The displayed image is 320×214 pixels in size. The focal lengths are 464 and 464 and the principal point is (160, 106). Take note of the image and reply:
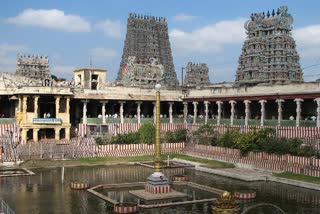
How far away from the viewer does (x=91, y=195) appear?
99.7 feet

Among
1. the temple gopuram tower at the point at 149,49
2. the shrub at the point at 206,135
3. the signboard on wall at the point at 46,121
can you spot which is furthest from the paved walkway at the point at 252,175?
the temple gopuram tower at the point at 149,49

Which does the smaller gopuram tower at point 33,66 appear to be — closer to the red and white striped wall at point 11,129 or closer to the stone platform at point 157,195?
the red and white striped wall at point 11,129

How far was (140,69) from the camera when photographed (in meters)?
73.8

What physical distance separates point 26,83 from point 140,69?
22.8m

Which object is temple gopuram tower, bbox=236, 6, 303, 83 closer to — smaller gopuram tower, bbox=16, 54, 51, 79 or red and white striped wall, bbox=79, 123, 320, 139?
red and white striped wall, bbox=79, 123, 320, 139

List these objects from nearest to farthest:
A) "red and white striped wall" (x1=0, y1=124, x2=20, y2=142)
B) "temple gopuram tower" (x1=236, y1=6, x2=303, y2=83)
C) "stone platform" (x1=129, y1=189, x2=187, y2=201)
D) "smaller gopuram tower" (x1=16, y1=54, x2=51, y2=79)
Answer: "stone platform" (x1=129, y1=189, x2=187, y2=201) → "red and white striped wall" (x1=0, y1=124, x2=20, y2=142) → "temple gopuram tower" (x1=236, y1=6, x2=303, y2=83) → "smaller gopuram tower" (x1=16, y1=54, x2=51, y2=79)

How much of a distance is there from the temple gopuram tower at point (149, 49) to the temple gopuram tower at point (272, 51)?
14.6 metres

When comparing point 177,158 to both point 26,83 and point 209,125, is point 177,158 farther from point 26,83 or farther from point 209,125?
point 26,83

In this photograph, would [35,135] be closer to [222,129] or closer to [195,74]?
[222,129]

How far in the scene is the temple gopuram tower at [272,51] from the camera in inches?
2672

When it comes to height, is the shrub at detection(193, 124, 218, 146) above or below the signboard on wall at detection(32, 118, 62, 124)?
below

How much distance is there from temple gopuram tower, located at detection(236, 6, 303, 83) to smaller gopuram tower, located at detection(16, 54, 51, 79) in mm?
41330

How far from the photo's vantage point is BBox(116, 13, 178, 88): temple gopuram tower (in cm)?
7594

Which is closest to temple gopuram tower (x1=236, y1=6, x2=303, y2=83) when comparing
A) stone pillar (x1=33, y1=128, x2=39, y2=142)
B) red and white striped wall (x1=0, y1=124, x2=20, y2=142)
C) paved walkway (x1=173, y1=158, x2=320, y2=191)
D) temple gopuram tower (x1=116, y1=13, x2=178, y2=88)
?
temple gopuram tower (x1=116, y1=13, x2=178, y2=88)
